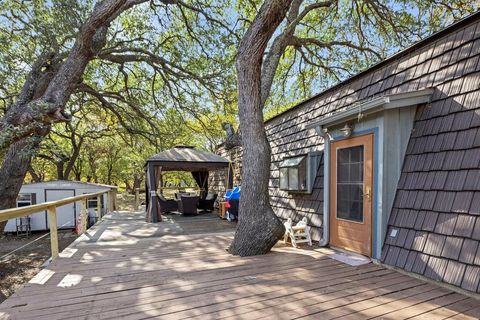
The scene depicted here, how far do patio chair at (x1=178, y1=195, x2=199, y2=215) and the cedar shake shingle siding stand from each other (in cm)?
634

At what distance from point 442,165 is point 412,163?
36 centimetres

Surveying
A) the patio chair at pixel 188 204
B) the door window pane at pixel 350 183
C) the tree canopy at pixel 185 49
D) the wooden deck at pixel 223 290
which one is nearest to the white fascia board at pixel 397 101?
the door window pane at pixel 350 183

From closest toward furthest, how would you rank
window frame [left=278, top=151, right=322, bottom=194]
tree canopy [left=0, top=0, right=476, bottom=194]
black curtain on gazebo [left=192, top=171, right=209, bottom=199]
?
window frame [left=278, top=151, right=322, bottom=194] → tree canopy [left=0, top=0, right=476, bottom=194] → black curtain on gazebo [left=192, top=171, right=209, bottom=199]

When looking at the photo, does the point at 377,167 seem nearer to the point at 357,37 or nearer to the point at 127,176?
the point at 357,37

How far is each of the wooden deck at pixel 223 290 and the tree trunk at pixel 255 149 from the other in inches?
11.9

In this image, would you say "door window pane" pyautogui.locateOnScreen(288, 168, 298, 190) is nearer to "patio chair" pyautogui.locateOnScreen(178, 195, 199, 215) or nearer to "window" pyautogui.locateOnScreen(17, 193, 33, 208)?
"patio chair" pyautogui.locateOnScreen(178, 195, 199, 215)

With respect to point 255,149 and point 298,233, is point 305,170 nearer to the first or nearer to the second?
point 298,233

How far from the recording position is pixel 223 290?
256cm

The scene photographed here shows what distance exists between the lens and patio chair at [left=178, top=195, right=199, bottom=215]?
8492 millimetres

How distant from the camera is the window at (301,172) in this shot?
15.5 ft

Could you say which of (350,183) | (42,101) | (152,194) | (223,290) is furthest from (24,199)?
(350,183)

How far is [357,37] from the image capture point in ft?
26.6

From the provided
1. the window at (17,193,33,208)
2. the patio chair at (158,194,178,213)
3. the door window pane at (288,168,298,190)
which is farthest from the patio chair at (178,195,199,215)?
the window at (17,193,33,208)

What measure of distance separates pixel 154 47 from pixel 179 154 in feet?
11.1
